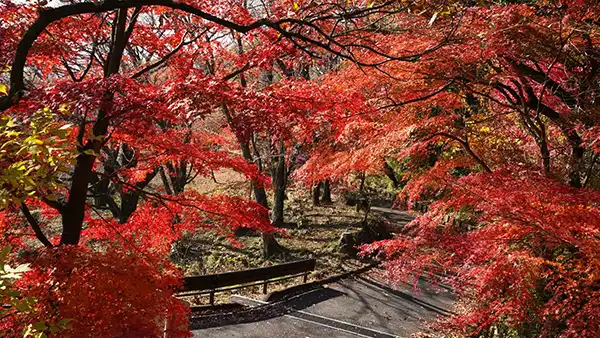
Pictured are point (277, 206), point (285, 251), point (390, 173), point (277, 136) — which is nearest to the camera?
point (277, 136)

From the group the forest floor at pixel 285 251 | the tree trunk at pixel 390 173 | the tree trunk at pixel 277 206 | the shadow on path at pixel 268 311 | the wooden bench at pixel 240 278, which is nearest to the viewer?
the shadow on path at pixel 268 311

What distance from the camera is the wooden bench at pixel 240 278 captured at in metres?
9.44

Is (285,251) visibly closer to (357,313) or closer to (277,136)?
(357,313)

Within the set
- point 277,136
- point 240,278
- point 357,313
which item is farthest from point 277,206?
point 277,136

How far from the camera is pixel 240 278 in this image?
1031cm

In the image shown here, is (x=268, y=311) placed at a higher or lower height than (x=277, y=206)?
lower

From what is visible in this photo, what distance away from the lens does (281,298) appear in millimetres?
10711

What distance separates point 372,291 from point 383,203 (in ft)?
42.0

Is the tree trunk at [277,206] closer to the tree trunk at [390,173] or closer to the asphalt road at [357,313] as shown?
the asphalt road at [357,313]

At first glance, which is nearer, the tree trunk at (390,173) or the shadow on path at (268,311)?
the shadow on path at (268,311)

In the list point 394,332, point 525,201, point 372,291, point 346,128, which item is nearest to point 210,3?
point 346,128

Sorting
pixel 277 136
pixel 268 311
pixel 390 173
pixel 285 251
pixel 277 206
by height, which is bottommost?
pixel 268 311

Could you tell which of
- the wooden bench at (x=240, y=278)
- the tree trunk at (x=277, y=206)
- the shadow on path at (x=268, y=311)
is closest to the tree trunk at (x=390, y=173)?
the tree trunk at (x=277, y=206)

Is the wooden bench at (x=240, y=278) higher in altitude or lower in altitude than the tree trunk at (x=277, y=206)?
lower
